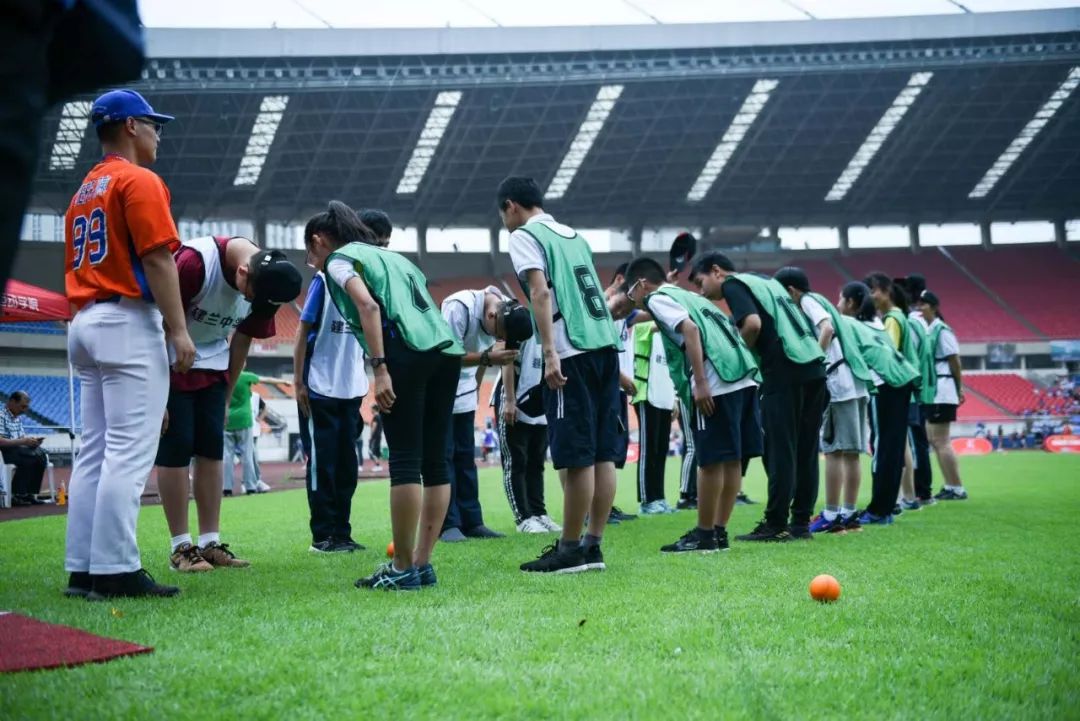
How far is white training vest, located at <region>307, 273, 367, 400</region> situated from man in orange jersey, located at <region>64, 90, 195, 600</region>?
2.28 metres

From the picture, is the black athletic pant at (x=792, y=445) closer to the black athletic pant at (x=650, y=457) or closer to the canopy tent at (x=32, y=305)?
the black athletic pant at (x=650, y=457)

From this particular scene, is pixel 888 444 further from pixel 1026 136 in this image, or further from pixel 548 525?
pixel 1026 136

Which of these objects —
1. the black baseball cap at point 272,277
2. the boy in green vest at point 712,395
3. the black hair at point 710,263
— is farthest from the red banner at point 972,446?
the black baseball cap at point 272,277

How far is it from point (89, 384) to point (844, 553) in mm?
4163

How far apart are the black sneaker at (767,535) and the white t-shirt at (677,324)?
1.06 metres

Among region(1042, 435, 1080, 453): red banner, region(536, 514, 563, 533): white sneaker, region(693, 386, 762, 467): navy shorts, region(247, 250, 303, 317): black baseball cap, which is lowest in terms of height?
region(1042, 435, 1080, 453): red banner

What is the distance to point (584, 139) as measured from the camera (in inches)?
1586

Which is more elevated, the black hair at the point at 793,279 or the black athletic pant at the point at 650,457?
the black hair at the point at 793,279

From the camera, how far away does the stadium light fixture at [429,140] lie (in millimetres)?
36562

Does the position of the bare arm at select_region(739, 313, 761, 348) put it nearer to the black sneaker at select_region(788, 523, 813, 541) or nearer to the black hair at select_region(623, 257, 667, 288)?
the black hair at select_region(623, 257, 667, 288)

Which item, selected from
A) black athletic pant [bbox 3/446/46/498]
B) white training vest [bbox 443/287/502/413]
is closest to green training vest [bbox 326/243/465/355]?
white training vest [bbox 443/287/502/413]

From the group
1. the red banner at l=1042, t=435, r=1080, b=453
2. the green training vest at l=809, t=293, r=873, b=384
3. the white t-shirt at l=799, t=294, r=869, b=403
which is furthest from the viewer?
the red banner at l=1042, t=435, r=1080, b=453

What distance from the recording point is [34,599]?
166 inches

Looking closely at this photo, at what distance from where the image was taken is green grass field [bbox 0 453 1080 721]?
2.46 meters
